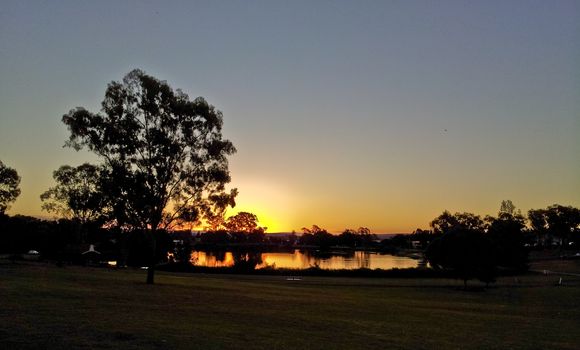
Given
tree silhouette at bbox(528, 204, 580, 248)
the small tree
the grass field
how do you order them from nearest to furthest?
1. the grass field
2. the small tree
3. tree silhouette at bbox(528, 204, 580, 248)

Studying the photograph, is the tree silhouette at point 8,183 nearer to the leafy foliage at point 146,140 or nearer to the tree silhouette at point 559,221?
the leafy foliage at point 146,140

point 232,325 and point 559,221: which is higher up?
point 559,221

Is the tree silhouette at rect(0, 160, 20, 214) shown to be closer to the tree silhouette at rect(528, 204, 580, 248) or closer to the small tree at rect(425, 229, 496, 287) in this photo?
the small tree at rect(425, 229, 496, 287)

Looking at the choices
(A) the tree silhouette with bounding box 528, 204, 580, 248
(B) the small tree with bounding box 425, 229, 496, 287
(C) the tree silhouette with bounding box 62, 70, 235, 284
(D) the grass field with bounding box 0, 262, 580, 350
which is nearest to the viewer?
(D) the grass field with bounding box 0, 262, 580, 350

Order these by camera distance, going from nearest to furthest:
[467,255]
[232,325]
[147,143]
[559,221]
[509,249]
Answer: [232,325] → [147,143] → [467,255] → [509,249] → [559,221]

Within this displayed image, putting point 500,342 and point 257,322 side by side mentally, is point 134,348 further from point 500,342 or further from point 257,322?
point 500,342

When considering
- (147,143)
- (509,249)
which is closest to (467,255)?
(509,249)

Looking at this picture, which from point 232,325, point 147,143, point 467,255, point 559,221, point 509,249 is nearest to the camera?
point 232,325

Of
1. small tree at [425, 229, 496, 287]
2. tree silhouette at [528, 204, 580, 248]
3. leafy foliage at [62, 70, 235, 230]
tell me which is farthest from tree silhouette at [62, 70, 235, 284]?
tree silhouette at [528, 204, 580, 248]

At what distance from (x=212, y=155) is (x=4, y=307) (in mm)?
20353

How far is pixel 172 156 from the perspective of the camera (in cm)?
3444

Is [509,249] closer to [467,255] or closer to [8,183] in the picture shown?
[467,255]

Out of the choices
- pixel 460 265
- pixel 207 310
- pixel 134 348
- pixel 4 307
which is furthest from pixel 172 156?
pixel 460 265

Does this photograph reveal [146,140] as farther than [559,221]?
No
